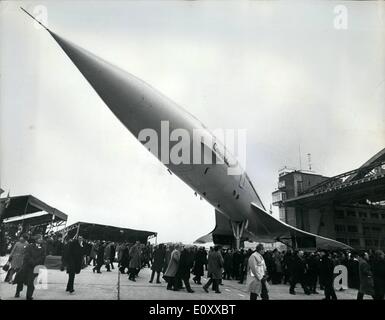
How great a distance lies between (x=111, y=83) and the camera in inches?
297

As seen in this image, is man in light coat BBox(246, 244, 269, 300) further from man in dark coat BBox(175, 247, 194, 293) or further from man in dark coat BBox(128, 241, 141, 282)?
man in dark coat BBox(128, 241, 141, 282)

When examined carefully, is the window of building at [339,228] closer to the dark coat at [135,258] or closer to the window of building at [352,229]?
the window of building at [352,229]

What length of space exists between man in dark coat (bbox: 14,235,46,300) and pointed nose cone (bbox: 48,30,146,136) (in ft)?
12.1

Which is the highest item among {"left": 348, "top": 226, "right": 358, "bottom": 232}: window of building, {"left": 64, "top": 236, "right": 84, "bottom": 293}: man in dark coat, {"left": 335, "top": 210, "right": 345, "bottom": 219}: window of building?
{"left": 335, "top": 210, "right": 345, "bottom": 219}: window of building

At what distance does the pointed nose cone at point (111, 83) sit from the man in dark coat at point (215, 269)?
172 inches

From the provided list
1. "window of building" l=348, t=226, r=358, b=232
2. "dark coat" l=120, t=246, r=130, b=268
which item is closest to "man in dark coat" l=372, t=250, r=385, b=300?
"dark coat" l=120, t=246, r=130, b=268

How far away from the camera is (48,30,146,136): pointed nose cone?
7.17 meters

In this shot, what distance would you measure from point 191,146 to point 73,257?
432 cm

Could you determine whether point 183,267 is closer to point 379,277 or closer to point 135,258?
point 135,258

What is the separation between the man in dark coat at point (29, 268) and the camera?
20.9ft

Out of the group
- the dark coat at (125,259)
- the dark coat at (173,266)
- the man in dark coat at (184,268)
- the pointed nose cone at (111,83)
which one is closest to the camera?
the pointed nose cone at (111,83)

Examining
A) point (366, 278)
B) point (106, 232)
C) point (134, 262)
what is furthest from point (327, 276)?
point (106, 232)

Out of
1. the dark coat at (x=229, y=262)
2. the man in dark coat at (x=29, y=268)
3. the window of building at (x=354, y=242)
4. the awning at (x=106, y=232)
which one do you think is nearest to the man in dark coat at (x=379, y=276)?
the dark coat at (x=229, y=262)

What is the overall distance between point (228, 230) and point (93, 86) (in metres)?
10.8
